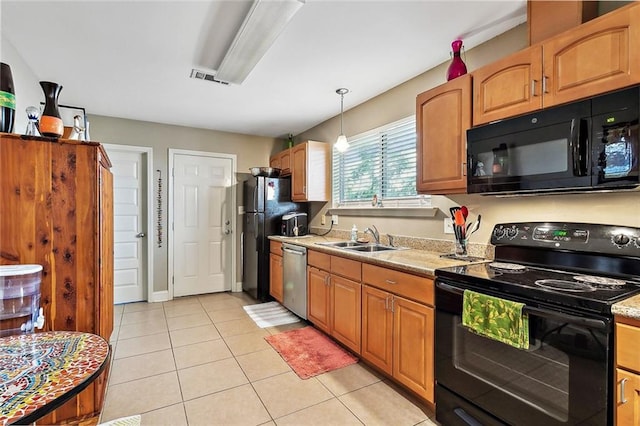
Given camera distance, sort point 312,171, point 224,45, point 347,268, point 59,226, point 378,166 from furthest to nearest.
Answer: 1. point 312,171
2. point 378,166
3. point 347,268
4. point 224,45
5. point 59,226

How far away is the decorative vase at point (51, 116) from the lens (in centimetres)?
172

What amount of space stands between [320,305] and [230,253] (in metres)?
2.25

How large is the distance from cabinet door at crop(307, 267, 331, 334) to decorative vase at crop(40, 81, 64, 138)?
2.19 metres

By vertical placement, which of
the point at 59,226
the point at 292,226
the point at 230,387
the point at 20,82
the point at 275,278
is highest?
the point at 20,82

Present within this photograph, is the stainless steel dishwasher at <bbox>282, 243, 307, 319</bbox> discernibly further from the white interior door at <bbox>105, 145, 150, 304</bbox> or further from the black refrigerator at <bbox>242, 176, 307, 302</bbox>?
the white interior door at <bbox>105, 145, 150, 304</bbox>

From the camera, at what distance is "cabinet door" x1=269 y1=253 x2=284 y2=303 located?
3791 millimetres

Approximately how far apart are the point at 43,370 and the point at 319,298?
222 cm

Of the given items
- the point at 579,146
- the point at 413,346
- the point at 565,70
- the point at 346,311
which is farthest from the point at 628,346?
the point at 346,311

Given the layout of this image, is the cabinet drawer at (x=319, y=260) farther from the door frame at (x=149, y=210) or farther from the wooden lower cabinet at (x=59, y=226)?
the door frame at (x=149, y=210)

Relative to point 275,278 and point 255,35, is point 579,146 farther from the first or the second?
point 275,278

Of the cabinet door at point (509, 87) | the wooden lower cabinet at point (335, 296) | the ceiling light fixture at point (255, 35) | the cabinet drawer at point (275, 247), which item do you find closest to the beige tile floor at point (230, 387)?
the wooden lower cabinet at point (335, 296)

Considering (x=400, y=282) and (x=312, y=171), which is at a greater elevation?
(x=312, y=171)

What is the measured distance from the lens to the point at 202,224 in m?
4.53

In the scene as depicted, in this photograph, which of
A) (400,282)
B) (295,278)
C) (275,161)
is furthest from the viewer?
(275,161)
